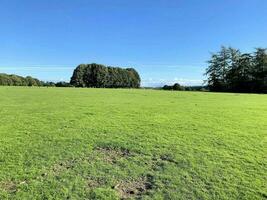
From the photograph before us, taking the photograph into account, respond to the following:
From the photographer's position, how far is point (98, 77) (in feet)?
261

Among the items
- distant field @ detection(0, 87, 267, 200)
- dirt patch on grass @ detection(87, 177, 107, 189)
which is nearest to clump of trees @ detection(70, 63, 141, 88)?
distant field @ detection(0, 87, 267, 200)

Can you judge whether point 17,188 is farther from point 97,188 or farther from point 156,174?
point 156,174

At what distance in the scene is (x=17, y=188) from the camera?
5.81 metres

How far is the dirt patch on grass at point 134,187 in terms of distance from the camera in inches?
232

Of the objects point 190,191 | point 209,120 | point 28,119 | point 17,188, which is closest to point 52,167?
point 17,188

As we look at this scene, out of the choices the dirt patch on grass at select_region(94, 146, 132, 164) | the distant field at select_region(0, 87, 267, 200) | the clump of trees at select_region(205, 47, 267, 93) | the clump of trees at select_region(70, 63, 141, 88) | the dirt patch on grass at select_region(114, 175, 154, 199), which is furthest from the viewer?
the clump of trees at select_region(70, 63, 141, 88)

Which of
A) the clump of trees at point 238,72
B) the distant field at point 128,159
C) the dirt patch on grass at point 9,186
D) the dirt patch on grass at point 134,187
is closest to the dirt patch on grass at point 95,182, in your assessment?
the distant field at point 128,159

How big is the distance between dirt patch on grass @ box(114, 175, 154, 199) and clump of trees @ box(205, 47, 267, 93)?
61.6m

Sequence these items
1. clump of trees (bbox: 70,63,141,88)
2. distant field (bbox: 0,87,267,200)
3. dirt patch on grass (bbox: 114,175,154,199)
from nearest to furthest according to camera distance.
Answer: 1. dirt patch on grass (bbox: 114,175,154,199)
2. distant field (bbox: 0,87,267,200)
3. clump of trees (bbox: 70,63,141,88)

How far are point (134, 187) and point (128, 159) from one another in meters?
1.23

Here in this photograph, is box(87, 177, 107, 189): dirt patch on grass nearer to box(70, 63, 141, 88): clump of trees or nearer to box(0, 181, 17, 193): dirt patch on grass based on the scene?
box(0, 181, 17, 193): dirt patch on grass

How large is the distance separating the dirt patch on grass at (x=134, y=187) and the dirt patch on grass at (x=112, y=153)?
95 centimetres

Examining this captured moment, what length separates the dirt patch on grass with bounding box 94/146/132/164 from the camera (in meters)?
7.33

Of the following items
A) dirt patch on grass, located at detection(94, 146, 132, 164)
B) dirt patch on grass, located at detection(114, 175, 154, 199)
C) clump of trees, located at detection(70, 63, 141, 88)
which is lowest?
dirt patch on grass, located at detection(114, 175, 154, 199)
